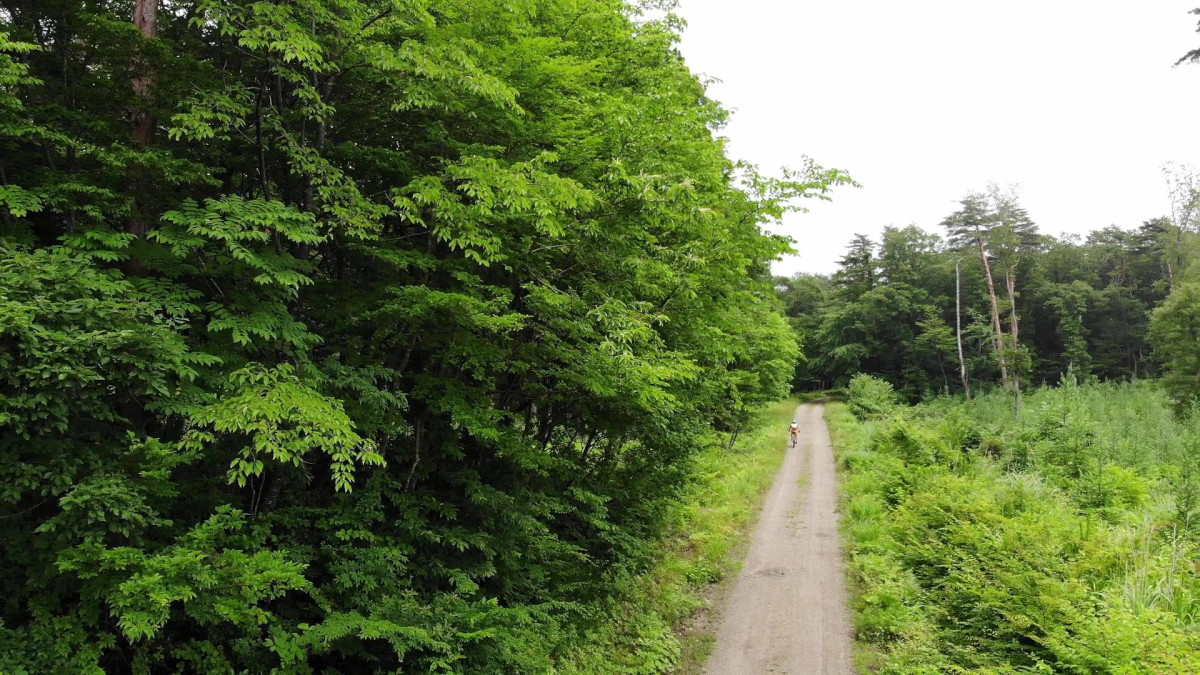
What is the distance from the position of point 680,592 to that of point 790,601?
6.51ft

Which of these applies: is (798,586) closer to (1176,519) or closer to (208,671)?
(1176,519)

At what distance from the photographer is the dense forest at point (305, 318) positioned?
410cm

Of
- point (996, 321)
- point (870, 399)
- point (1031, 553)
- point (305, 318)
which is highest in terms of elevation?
point (996, 321)

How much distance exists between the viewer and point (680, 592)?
9969 millimetres

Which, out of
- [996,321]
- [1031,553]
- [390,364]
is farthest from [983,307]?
[390,364]

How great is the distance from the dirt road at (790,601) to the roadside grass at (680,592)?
0.41m

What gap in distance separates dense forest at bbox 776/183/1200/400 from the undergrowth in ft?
84.4

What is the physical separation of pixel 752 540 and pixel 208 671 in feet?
36.8

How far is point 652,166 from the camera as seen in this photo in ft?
23.4

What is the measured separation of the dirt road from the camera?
7.95 meters

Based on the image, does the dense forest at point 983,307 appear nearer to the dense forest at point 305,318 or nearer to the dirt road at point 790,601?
the dirt road at point 790,601

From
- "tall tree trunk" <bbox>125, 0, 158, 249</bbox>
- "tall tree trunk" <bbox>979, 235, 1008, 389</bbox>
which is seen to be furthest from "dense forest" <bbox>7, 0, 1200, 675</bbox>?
"tall tree trunk" <bbox>979, 235, 1008, 389</bbox>

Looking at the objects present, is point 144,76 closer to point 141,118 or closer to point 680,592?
point 141,118

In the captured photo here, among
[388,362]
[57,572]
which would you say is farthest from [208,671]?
[388,362]
